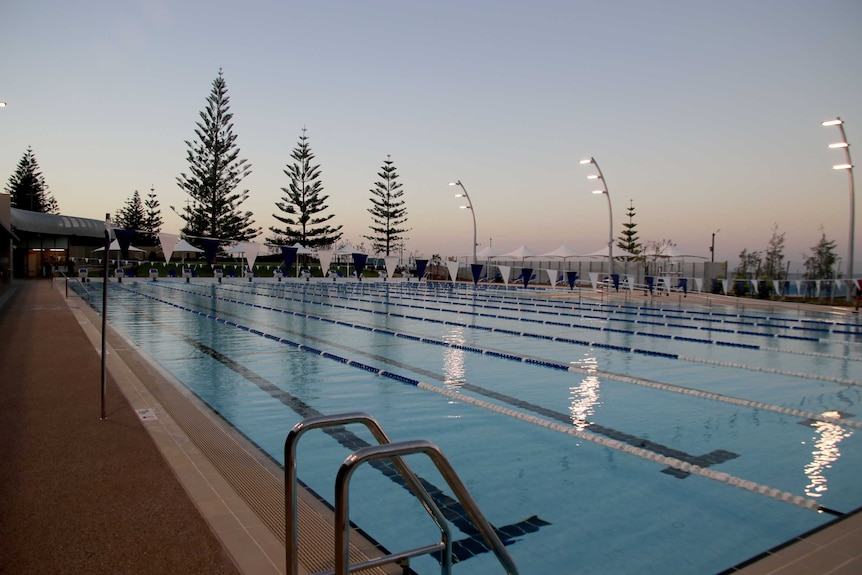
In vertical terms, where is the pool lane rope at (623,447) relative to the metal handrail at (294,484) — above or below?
below

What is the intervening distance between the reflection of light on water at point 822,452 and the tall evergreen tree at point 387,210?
41.9 m

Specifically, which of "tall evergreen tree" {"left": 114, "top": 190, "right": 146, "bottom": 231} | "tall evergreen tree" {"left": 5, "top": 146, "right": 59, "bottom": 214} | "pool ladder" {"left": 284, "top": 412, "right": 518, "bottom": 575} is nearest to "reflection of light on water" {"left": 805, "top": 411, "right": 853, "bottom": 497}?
"pool ladder" {"left": 284, "top": 412, "right": 518, "bottom": 575}

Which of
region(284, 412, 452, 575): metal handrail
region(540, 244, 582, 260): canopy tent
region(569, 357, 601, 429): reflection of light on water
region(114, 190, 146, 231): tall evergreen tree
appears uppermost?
region(114, 190, 146, 231): tall evergreen tree

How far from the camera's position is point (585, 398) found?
600 centimetres

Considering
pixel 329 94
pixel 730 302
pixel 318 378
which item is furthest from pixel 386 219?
pixel 318 378

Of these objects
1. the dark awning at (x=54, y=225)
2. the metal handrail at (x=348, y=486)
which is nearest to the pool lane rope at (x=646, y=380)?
the metal handrail at (x=348, y=486)

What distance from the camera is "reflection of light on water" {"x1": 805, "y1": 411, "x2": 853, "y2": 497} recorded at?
3592 mm

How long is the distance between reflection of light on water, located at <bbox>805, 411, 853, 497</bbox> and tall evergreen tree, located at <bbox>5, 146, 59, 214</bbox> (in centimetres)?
5725

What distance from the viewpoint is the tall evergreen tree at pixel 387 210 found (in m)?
45.8

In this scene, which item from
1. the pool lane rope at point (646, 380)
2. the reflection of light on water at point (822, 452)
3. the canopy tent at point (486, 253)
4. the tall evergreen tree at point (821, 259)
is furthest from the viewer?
the canopy tent at point (486, 253)

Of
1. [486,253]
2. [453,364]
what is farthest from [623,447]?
[486,253]

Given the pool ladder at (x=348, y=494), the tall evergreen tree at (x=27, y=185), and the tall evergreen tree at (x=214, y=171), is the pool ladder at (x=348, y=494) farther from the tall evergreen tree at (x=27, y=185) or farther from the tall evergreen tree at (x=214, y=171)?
the tall evergreen tree at (x=27, y=185)

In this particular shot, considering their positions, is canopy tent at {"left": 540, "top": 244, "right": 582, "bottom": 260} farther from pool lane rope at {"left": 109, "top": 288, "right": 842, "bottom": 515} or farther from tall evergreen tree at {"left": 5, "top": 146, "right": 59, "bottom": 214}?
tall evergreen tree at {"left": 5, "top": 146, "right": 59, "bottom": 214}

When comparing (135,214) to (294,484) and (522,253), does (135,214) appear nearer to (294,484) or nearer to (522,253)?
(522,253)
